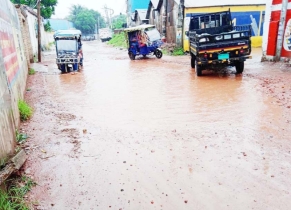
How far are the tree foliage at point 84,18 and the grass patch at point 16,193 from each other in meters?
62.5

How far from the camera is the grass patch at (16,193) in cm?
288

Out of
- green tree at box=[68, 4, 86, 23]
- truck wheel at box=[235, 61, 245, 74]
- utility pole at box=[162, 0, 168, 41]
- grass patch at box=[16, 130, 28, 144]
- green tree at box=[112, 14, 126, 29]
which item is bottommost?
grass patch at box=[16, 130, 28, 144]

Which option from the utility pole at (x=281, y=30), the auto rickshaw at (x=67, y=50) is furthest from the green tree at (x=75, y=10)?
the utility pole at (x=281, y=30)

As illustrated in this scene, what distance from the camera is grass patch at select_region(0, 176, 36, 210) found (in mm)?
2885

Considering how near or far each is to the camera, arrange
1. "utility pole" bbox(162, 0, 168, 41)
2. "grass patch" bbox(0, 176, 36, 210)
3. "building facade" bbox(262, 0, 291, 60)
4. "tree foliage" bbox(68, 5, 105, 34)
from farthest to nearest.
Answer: "tree foliage" bbox(68, 5, 105, 34) → "utility pole" bbox(162, 0, 168, 41) → "building facade" bbox(262, 0, 291, 60) → "grass patch" bbox(0, 176, 36, 210)

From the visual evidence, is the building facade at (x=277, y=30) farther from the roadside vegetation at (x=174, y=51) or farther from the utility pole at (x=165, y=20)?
the utility pole at (x=165, y=20)

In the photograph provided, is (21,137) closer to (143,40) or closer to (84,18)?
(143,40)

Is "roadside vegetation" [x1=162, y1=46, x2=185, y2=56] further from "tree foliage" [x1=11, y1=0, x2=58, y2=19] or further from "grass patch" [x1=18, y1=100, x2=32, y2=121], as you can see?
"tree foliage" [x1=11, y1=0, x2=58, y2=19]

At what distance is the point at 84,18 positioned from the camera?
60.9 m

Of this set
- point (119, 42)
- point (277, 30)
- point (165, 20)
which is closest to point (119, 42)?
point (119, 42)

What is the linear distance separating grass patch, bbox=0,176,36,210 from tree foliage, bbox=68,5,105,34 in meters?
62.5

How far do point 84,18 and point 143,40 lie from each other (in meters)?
49.4

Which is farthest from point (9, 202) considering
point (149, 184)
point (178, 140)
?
point (178, 140)

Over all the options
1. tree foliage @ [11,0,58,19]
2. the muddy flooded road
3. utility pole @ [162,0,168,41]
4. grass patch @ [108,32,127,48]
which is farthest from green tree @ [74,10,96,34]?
the muddy flooded road
